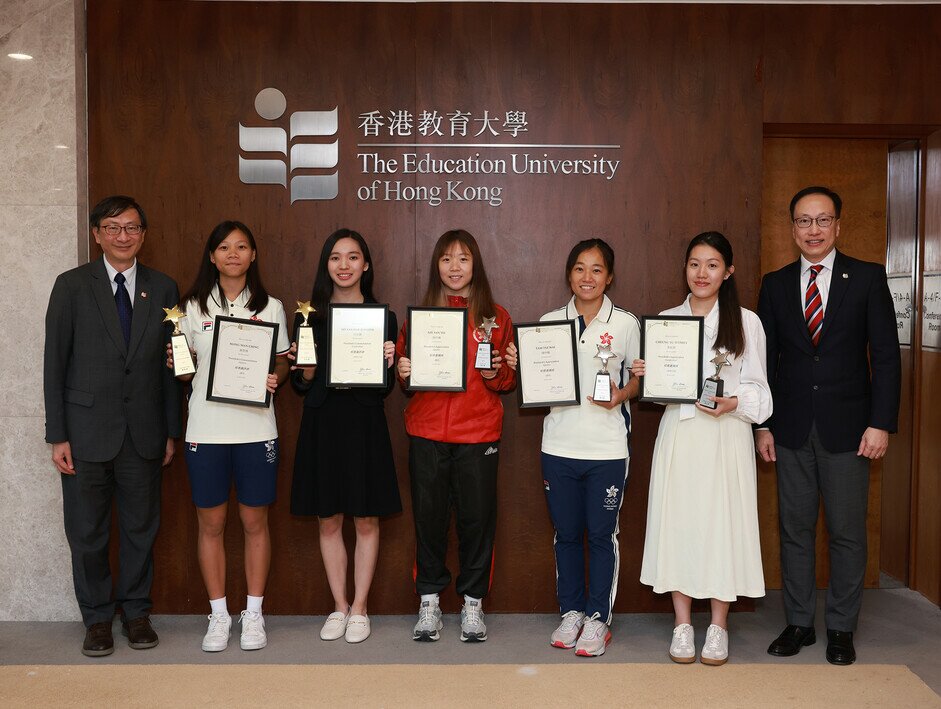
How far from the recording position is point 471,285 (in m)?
3.50

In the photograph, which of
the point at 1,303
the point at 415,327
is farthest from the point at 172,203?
the point at 415,327

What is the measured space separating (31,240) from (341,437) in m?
1.79

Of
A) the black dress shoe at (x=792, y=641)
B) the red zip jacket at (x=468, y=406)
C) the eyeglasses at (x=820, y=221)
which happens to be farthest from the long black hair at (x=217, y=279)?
the black dress shoe at (x=792, y=641)

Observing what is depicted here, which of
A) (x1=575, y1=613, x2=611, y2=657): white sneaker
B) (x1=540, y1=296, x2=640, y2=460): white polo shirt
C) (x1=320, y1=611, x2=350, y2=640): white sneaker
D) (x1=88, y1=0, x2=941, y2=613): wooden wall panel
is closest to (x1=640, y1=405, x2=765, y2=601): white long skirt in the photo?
(x1=540, y1=296, x2=640, y2=460): white polo shirt

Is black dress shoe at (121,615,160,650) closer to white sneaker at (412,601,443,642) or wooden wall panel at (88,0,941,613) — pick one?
wooden wall panel at (88,0,941,613)

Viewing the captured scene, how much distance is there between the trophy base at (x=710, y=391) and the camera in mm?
3125

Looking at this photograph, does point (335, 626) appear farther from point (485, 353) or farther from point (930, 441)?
point (930, 441)

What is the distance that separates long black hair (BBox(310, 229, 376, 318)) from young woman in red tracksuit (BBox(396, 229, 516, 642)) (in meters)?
0.28

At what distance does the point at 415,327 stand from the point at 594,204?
3.78 ft

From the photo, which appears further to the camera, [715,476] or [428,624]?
[428,624]

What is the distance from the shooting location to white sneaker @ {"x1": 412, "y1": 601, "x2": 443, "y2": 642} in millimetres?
3516

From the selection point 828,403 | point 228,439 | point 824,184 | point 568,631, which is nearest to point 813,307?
point 828,403

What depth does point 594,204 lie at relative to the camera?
12.6 feet

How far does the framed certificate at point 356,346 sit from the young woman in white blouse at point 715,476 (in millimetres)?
1073
